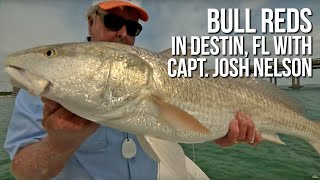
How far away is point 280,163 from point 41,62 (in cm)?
500

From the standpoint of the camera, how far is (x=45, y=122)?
127 cm

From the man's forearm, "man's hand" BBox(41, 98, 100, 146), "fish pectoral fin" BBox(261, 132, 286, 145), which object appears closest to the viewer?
"man's hand" BBox(41, 98, 100, 146)

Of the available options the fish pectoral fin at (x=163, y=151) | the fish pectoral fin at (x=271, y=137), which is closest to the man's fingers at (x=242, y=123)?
the fish pectoral fin at (x=271, y=137)

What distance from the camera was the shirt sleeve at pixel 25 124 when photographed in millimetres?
1615

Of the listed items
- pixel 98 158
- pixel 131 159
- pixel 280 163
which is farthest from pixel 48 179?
pixel 280 163

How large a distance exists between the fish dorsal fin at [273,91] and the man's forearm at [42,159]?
3.24 ft

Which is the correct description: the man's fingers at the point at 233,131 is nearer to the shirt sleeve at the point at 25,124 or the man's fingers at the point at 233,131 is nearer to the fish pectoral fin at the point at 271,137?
the fish pectoral fin at the point at 271,137

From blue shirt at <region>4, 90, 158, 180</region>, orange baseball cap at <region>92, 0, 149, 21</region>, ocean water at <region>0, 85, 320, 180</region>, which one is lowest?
ocean water at <region>0, 85, 320, 180</region>

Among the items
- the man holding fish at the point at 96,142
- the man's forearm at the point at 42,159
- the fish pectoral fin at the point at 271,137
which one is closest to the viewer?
the man's forearm at the point at 42,159

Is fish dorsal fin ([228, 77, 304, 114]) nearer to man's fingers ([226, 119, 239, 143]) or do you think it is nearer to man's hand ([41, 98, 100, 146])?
→ man's fingers ([226, 119, 239, 143])

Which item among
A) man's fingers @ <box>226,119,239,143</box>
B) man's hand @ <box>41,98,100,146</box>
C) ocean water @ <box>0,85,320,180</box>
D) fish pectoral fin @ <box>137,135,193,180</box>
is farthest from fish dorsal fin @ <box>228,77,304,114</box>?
ocean water @ <box>0,85,320,180</box>

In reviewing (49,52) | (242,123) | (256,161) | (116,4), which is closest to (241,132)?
(242,123)

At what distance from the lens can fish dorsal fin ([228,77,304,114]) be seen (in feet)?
6.37

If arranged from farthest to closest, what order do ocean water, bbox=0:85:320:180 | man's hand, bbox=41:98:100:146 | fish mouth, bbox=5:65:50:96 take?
ocean water, bbox=0:85:320:180 < man's hand, bbox=41:98:100:146 < fish mouth, bbox=5:65:50:96
